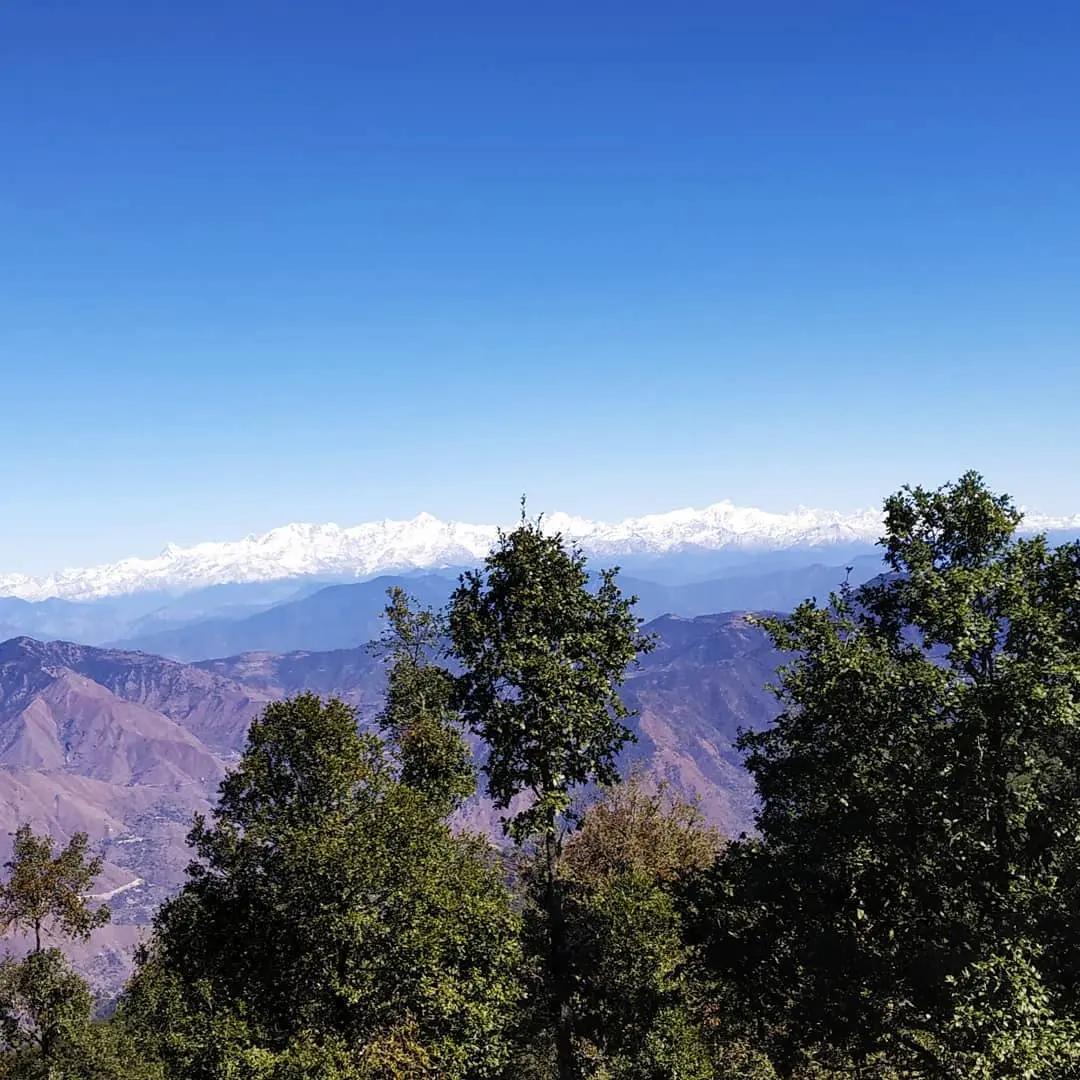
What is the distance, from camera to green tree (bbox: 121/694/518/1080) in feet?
72.9

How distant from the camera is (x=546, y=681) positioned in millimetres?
29188

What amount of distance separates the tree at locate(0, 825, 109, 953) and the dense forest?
5.0 inches

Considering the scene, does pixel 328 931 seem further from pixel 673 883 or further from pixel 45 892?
pixel 45 892

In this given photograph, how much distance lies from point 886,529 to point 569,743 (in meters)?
14.2

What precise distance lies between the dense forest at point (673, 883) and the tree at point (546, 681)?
131 mm

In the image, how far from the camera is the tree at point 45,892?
34175 millimetres

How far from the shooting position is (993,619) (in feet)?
67.1

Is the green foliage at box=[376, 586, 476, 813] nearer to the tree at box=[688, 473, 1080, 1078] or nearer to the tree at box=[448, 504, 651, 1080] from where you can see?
the tree at box=[448, 504, 651, 1080]

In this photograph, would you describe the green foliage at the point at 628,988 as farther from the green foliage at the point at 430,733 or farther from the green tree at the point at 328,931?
the green foliage at the point at 430,733

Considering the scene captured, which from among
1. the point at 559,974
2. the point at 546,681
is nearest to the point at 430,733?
the point at 546,681

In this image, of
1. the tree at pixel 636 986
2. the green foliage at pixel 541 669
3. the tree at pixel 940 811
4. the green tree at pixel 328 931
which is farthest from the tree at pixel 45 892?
the tree at pixel 940 811

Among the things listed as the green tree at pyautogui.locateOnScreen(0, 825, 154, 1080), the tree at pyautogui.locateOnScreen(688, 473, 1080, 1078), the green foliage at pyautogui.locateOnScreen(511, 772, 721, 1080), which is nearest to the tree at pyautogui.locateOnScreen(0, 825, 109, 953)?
the green tree at pyautogui.locateOnScreen(0, 825, 154, 1080)

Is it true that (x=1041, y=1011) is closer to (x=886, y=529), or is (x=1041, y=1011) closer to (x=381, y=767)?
(x=886, y=529)

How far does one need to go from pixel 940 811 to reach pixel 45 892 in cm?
3701
